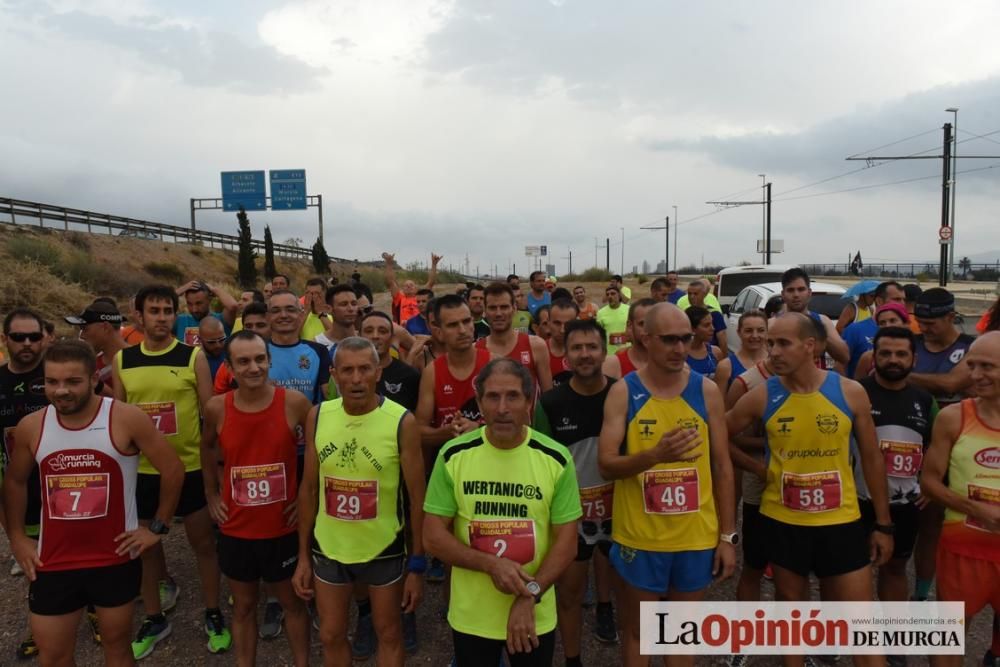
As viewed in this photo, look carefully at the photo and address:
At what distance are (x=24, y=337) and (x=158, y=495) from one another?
129 cm

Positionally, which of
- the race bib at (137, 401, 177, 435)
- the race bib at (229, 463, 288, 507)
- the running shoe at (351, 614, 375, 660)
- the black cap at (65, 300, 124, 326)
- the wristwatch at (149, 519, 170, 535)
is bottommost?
the running shoe at (351, 614, 375, 660)

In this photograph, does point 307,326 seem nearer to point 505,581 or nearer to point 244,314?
point 244,314

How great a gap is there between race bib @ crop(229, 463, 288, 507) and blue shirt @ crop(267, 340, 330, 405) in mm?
1098

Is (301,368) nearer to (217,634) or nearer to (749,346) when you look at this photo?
(217,634)

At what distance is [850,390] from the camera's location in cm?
314

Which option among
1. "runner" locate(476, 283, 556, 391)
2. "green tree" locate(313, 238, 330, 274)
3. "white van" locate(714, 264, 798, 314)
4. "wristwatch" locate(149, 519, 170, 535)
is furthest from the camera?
"green tree" locate(313, 238, 330, 274)

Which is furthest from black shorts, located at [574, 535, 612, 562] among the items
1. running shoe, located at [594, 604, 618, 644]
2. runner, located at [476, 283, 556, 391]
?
runner, located at [476, 283, 556, 391]

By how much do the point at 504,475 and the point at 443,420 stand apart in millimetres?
1520

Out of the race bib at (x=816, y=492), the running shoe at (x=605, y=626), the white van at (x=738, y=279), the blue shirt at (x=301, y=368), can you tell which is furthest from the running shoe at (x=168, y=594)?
the white van at (x=738, y=279)

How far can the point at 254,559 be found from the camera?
3.34 m

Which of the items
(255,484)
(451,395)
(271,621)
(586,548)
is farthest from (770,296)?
(255,484)

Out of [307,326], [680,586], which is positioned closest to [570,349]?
[680,586]

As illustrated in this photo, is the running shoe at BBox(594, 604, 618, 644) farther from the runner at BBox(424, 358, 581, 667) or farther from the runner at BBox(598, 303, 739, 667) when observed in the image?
the runner at BBox(424, 358, 581, 667)

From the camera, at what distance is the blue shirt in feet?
14.5
